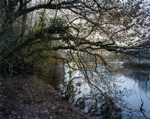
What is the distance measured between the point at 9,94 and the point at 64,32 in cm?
347

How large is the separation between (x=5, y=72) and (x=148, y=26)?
7294mm

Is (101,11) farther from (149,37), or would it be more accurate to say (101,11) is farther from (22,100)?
(22,100)

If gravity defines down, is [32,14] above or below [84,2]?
above

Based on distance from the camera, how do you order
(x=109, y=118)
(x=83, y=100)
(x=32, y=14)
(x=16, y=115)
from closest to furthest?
(x=16, y=115), (x=109, y=118), (x=83, y=100), (x=32, y=14)

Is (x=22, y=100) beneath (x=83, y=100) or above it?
above

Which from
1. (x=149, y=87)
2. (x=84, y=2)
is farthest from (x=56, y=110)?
(x=149, y=87)

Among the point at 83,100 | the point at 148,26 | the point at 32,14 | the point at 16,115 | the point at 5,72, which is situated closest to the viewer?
the point at 16,115

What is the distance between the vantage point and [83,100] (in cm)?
775

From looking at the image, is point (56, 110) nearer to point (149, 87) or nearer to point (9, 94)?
point (9, 94)

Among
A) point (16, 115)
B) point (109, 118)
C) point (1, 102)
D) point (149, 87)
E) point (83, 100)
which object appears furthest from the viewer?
point (149, 87)

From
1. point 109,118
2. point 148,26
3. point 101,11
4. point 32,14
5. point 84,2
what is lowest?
point 109,118

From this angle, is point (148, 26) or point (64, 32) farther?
point (148, 26)

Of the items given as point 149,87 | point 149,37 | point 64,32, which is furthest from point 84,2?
point 149,87

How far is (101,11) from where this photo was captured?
5086 millimetres
